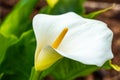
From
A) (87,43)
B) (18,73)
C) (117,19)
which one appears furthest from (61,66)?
(117,19)

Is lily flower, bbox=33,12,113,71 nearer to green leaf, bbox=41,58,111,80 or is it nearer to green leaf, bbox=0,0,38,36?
green leaf, bbox=41,58,111,80

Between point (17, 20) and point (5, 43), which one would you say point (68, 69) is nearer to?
point (5, 43)

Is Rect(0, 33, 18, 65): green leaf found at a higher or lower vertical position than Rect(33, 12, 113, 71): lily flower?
lower

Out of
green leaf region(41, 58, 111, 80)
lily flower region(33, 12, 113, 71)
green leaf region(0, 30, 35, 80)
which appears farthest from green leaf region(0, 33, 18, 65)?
lily flower region(33, 12, 113, 71)

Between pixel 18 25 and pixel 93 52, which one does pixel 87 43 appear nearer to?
pixel 93 52

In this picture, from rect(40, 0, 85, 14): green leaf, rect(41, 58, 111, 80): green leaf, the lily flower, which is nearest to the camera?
the lily flower

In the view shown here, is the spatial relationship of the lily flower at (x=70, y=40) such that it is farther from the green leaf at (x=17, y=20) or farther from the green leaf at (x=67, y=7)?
the green leaf at (x=17, y=20)

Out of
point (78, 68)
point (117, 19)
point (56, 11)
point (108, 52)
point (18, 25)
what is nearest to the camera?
point (108, 52)

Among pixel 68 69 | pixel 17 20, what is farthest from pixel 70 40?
pixel 17 20
